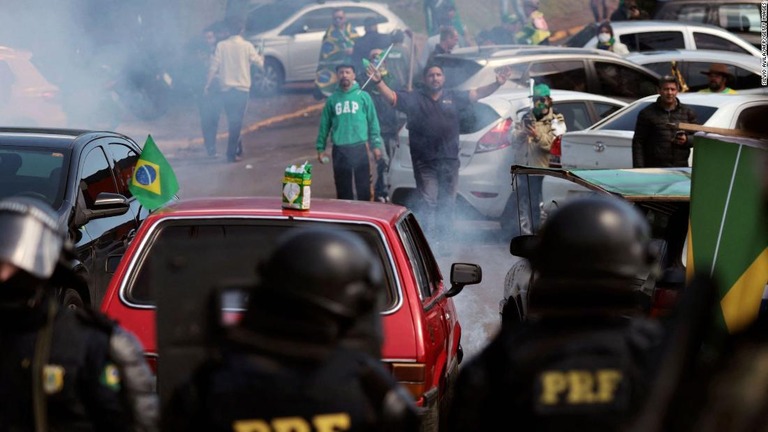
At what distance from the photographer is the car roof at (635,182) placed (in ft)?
23.6

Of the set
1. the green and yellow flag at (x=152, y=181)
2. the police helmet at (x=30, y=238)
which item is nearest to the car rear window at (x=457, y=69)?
the green and yellow flag at (x=152, y=181)

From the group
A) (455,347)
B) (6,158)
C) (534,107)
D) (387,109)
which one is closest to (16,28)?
(387,109)

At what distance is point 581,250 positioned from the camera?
314 centimetres

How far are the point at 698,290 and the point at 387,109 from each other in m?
13.1

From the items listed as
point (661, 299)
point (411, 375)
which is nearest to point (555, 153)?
point (661, 299)

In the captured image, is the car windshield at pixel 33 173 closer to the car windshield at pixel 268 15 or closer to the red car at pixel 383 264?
the red car at pixel 383 264

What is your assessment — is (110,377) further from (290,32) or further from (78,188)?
(290,32)

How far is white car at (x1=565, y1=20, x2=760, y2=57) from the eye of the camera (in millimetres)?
21859

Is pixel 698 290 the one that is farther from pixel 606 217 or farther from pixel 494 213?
pixel 494 213

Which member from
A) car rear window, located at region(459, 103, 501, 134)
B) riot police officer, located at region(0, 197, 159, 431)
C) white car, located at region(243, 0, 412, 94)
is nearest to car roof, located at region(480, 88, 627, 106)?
car rear window, located at region(459, 103, 501, 134)

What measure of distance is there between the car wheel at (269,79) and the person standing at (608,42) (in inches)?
216

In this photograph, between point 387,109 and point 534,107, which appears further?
point 387,109

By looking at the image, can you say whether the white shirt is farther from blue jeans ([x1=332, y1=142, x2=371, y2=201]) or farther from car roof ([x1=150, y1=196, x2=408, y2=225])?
car roof ([x1=150, y1=196, x2=408, y2=225])

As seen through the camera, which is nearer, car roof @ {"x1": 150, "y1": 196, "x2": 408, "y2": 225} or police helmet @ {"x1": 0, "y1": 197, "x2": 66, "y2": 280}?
police helmet @ {"x1": 0, "y1": 197, "x2": 66, "y2": 280}
